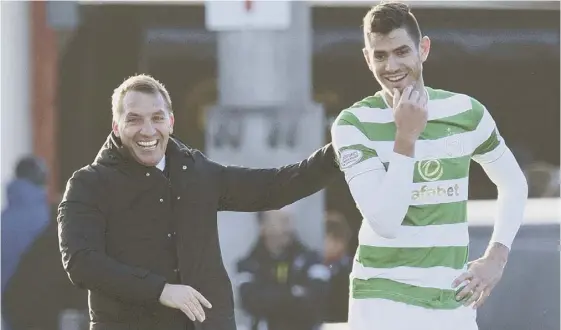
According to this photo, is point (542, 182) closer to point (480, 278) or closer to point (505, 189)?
point (505, 189)

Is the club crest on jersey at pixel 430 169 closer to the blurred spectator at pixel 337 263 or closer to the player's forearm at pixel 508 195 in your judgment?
the player's forearm at pixel 508 195

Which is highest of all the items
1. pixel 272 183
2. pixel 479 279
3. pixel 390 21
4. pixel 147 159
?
pixel 390 21

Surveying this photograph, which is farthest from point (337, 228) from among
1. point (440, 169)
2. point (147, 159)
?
point (440, 169)

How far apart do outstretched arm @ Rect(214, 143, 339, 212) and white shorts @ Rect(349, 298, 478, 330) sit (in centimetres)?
69

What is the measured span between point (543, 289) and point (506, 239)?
1.73 m

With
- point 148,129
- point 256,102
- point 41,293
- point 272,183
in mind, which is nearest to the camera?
point 148,129

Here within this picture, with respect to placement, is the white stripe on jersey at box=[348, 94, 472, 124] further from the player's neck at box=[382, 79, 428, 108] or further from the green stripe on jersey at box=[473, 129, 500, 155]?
the green stripe on jersey at box=[473, 129, 500, 155]

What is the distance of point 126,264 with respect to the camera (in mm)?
4051

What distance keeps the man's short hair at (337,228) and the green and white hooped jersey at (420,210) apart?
466 cm

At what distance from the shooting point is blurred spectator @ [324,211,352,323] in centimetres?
768

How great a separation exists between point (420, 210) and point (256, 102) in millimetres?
3843

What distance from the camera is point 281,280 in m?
7.73

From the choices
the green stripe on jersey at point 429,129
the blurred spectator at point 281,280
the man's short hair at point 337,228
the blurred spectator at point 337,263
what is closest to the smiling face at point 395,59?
the green stripe on jersey at point 429,129

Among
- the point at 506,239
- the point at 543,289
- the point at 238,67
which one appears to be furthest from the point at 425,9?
the point at 506,239
